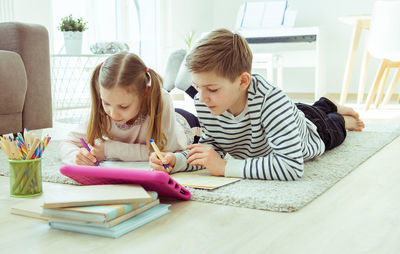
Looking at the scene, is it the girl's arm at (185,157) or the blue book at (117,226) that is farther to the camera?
the girl's arm at (185,157)

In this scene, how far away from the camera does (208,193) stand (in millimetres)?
1051

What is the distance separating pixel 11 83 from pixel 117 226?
3.90 feet

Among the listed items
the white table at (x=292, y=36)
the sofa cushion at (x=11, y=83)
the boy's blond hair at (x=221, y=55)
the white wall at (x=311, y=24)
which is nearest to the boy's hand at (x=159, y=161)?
the boy's blond hair at (x=221, y=55)

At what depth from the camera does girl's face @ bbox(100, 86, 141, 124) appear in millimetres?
1246

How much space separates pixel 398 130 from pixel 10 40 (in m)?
1.86

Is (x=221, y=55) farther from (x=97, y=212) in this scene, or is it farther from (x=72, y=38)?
(x=72, y=38)

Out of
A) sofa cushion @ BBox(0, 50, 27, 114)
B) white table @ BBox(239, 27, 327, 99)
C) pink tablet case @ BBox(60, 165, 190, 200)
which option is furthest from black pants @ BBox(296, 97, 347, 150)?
white table @ BBox(239, 27, 327, 99)

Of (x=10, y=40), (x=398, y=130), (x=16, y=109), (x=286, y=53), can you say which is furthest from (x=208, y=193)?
(x=286, y=53)

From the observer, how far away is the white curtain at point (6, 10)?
2.94 meters

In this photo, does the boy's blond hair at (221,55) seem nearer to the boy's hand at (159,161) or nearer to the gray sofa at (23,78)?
the boy's hand at (159,161)

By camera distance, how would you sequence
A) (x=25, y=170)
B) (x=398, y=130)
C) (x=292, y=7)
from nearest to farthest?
(x=25, y=170)
(x=398, y=130)
(x=292, y=7)

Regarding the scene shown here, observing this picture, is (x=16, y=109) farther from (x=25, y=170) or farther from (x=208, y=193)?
(x=208, y=193)

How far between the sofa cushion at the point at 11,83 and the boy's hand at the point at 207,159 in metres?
0.93

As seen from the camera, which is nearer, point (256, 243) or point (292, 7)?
point (256, 243)
